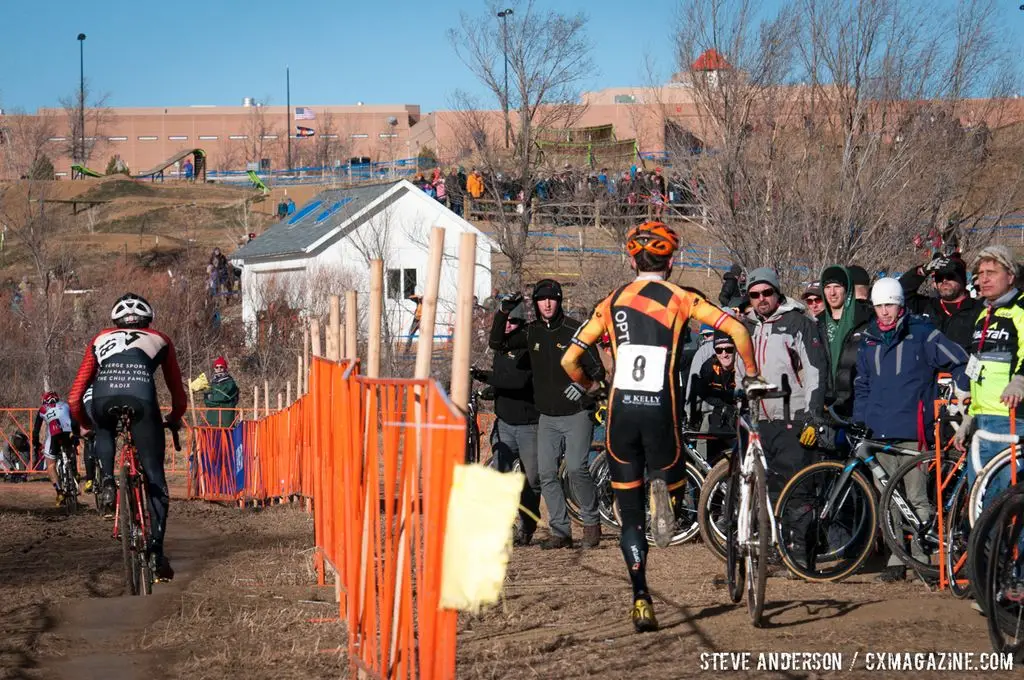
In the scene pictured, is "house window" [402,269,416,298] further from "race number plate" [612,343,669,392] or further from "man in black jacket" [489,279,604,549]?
"race number plate" [612,343,669,392]

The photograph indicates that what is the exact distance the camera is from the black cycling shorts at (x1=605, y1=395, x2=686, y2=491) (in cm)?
707

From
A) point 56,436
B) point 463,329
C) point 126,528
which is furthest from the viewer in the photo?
point 56,436

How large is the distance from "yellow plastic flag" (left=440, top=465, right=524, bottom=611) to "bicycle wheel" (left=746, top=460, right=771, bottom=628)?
270 cm

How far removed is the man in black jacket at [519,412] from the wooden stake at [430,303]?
18.4 ft

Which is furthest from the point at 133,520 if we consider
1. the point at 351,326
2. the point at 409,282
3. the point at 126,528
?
the point at 409,282

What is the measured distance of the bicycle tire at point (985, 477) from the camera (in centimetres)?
735

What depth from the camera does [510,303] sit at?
11.3 m

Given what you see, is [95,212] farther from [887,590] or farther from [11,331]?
[887,590]

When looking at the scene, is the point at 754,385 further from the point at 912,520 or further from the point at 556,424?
the point at 556,424

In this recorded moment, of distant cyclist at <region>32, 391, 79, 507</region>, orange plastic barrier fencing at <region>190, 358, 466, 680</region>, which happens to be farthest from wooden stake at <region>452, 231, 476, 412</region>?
distant cyclist at <region>32, 391, 79, 507</region>

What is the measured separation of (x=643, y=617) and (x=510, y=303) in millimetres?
4891

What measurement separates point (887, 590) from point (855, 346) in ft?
6.29

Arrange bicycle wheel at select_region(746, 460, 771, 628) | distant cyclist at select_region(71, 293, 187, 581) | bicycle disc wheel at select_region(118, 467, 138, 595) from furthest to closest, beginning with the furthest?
distant cyclist at select_region(71, 293, 187, 581)
bicycle disc wheel at select_region(118, 467, 138, 595)
bicycle wheel at select_region(746, 460, 771, 628)

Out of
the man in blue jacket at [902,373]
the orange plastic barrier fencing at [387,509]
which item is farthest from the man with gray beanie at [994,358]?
the orange plastic barrier fencing at [387,509]
